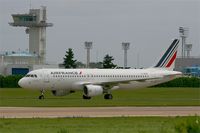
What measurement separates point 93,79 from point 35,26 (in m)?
95.7

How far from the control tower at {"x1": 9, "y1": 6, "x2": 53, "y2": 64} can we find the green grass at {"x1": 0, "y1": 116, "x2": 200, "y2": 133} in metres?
126

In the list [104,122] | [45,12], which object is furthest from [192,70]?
[104,122]

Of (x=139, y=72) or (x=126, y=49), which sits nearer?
(x=139, y=72)

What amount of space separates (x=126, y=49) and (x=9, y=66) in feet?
120

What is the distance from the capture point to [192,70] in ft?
542

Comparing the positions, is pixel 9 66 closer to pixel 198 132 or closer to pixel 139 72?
pixel 139 72

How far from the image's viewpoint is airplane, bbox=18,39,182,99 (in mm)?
62219

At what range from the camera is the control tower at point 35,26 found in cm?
15750

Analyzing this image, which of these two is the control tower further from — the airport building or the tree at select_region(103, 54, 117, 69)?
the airport building

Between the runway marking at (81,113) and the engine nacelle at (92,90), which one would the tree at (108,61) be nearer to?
the engine nacelle at (92,90)

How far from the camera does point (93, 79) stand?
213ft

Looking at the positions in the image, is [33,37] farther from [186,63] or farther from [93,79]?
[93,79]

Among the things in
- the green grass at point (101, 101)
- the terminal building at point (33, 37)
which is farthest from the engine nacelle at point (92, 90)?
the terminal building at point (33, 37)

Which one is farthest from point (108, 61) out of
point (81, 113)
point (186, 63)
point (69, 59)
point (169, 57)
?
point (81, 113)
